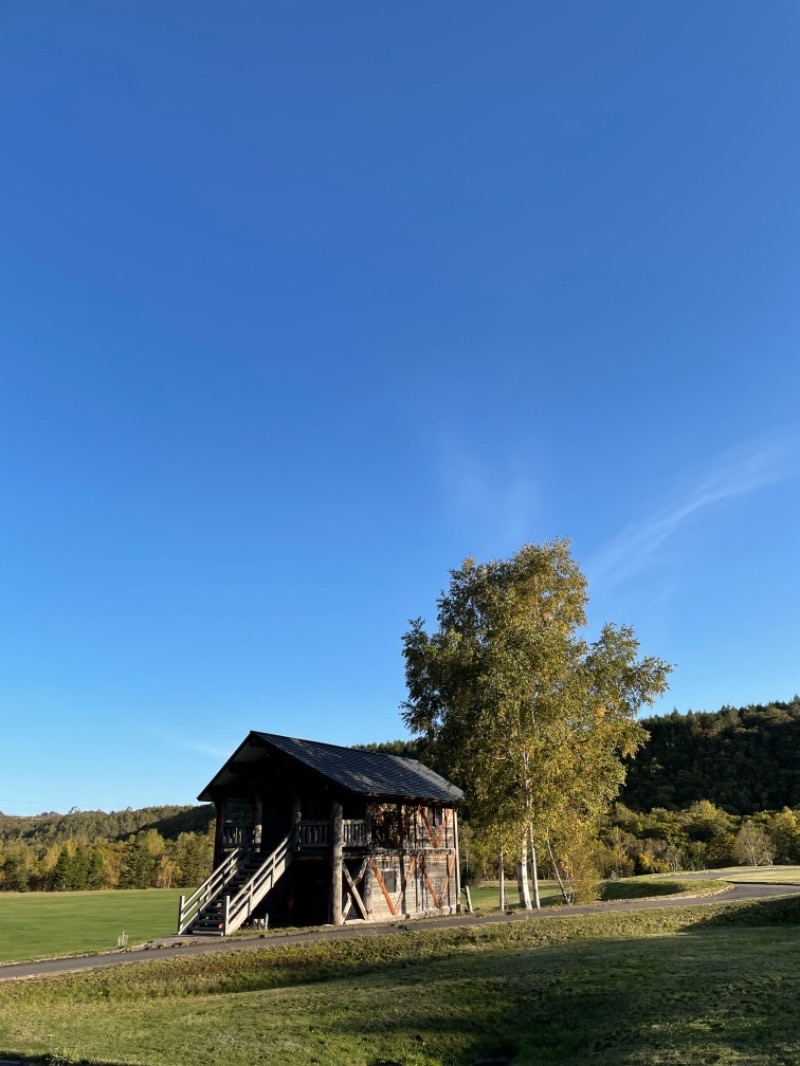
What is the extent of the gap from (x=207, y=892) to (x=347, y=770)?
6.97 m

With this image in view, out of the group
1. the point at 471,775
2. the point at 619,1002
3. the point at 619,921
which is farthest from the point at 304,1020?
the point at 471,775

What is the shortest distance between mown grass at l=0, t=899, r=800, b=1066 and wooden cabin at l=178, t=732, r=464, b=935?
8.23 m

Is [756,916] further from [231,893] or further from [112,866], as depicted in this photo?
[112,866]

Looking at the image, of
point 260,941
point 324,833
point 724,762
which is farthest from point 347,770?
point 724,762

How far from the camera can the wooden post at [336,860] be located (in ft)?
90.2

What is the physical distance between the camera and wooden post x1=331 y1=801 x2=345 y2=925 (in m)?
27.5

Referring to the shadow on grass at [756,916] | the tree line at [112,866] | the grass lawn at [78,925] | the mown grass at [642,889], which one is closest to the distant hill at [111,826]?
the tree line at [112,866]

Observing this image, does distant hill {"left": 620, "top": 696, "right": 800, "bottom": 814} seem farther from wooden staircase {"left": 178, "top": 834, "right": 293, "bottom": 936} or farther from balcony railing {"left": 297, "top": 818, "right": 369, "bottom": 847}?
Answer: wooden staircase {"left": 178, "top": 834, "right": 293, "bottom": 936}

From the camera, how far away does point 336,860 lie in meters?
28.2

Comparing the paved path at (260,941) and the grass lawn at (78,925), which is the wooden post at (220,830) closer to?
the grass lawn at (78,925)

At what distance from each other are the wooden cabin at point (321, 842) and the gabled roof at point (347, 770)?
0.26ft

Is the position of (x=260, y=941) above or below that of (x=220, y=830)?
below

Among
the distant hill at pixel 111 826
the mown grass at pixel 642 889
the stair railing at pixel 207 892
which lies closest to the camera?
the stair railing at pixel 207 892

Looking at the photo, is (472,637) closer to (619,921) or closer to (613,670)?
(613,670)
